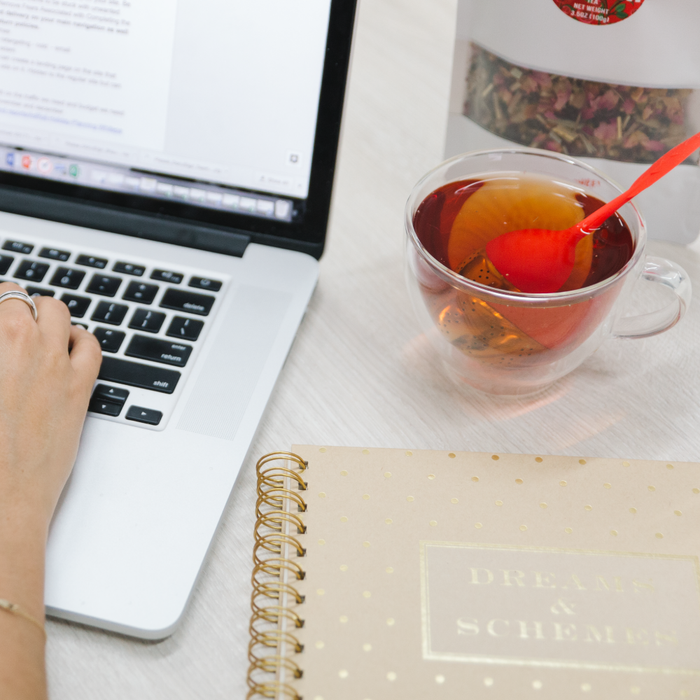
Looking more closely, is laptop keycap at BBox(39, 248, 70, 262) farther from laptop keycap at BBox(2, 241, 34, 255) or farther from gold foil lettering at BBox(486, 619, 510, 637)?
gold foil lettering at BBox(486, 619, 510, 637)

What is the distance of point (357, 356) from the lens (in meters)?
0.47

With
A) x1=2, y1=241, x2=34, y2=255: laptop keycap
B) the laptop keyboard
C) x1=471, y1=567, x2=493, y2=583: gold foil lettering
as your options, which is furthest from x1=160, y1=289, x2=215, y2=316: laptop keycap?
x1=471, y1=567, x2=493, y2=583: gold foil lettering

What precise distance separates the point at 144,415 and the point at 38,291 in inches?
5.3

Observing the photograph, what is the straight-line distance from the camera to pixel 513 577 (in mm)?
343

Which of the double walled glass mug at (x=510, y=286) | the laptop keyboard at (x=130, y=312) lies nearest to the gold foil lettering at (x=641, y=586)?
the double walled glass mug at (x=510, y=286)

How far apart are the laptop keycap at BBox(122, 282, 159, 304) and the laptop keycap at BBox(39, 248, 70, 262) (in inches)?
2.3

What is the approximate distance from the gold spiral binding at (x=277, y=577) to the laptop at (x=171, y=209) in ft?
0.08

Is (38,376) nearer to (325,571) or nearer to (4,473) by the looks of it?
(4,473)

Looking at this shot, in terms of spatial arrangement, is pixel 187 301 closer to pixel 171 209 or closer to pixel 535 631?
pixel 171 209

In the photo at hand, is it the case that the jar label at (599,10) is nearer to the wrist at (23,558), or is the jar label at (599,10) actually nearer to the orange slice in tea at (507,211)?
the orange slice in tea at (507,211)

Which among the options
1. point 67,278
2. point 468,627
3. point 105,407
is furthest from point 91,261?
point 468,627

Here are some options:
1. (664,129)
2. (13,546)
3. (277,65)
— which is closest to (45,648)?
(13,546)

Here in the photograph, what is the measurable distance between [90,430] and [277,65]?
25cm

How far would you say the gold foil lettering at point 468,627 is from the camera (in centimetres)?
32
